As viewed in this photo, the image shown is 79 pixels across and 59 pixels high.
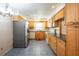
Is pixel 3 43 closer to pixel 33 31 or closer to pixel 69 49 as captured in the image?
pixel 69 49

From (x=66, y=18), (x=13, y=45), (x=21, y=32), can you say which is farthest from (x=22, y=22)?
(x=66, y=18)

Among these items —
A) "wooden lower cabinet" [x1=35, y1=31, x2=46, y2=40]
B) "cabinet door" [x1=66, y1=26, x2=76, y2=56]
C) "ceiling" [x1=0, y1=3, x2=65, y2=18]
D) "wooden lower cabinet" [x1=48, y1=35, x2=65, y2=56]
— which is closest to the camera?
"cabinet door" [x1=66, y1=26, x2=76, y2=56]

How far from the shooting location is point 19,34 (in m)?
7.32

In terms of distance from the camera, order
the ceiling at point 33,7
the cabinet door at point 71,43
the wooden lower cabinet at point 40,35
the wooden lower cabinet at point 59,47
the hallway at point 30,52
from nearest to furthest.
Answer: the cabinet door at point 71,43
the wooden lower cabinet at point 59,47
the ceiling at point 33,7
the hallway at point 30,52
the wooden lower cabinet at point 40,35

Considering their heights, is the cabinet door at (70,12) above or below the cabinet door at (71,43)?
above

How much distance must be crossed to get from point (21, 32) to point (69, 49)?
402 cm

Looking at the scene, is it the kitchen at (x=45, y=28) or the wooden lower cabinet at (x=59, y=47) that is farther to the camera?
the wooden lower cabinet at (x=59, y=47)

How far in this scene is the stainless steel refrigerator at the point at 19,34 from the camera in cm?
723

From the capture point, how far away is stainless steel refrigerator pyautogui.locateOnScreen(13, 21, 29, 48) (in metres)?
7.23

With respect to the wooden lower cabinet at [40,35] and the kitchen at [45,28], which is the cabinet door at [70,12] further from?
the wooden lower cabinet at [40,35]

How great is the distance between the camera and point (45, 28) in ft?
42.3

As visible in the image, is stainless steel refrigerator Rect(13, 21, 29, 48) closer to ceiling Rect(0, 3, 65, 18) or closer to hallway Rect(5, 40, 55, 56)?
hallway Rect(5, 40, 55, 56)

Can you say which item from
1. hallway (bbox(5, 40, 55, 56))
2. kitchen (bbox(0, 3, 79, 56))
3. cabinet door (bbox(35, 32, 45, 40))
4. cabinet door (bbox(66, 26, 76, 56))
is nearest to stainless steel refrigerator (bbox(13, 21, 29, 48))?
kitchen (bbox(0, 3, 79, 56))

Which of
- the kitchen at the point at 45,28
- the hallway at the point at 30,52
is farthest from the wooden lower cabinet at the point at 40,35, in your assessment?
the hallway at the point at 30,52
